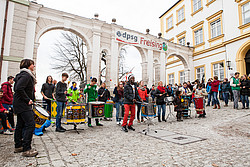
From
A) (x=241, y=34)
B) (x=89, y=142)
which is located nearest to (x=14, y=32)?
(x=89, y=142)

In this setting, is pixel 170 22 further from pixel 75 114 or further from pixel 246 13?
pixel 75 114

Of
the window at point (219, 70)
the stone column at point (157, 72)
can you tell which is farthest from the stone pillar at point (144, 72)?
the window at point (219, 70)

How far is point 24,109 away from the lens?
321 centimetres

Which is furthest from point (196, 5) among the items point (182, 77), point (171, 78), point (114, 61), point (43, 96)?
point (43, 96)

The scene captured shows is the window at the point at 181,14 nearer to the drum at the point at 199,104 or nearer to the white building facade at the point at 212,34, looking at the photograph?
the white building facade at the point at 212,34

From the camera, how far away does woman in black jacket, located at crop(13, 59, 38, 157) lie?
3.12 m

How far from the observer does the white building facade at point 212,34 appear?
51.3ft

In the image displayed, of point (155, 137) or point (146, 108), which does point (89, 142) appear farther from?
point (146, 108)

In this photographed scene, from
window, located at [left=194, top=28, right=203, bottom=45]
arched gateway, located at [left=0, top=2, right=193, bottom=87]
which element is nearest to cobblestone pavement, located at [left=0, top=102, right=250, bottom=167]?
arched gateway, located at [left=0, top=2, right=193, bottom=87]

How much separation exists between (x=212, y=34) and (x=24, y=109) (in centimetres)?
2103

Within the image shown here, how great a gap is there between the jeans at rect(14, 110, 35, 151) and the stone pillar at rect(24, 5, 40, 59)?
8874 mm

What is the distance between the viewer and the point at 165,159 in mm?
2961

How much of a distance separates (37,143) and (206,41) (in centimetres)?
2072

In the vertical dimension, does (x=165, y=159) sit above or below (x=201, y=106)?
below
